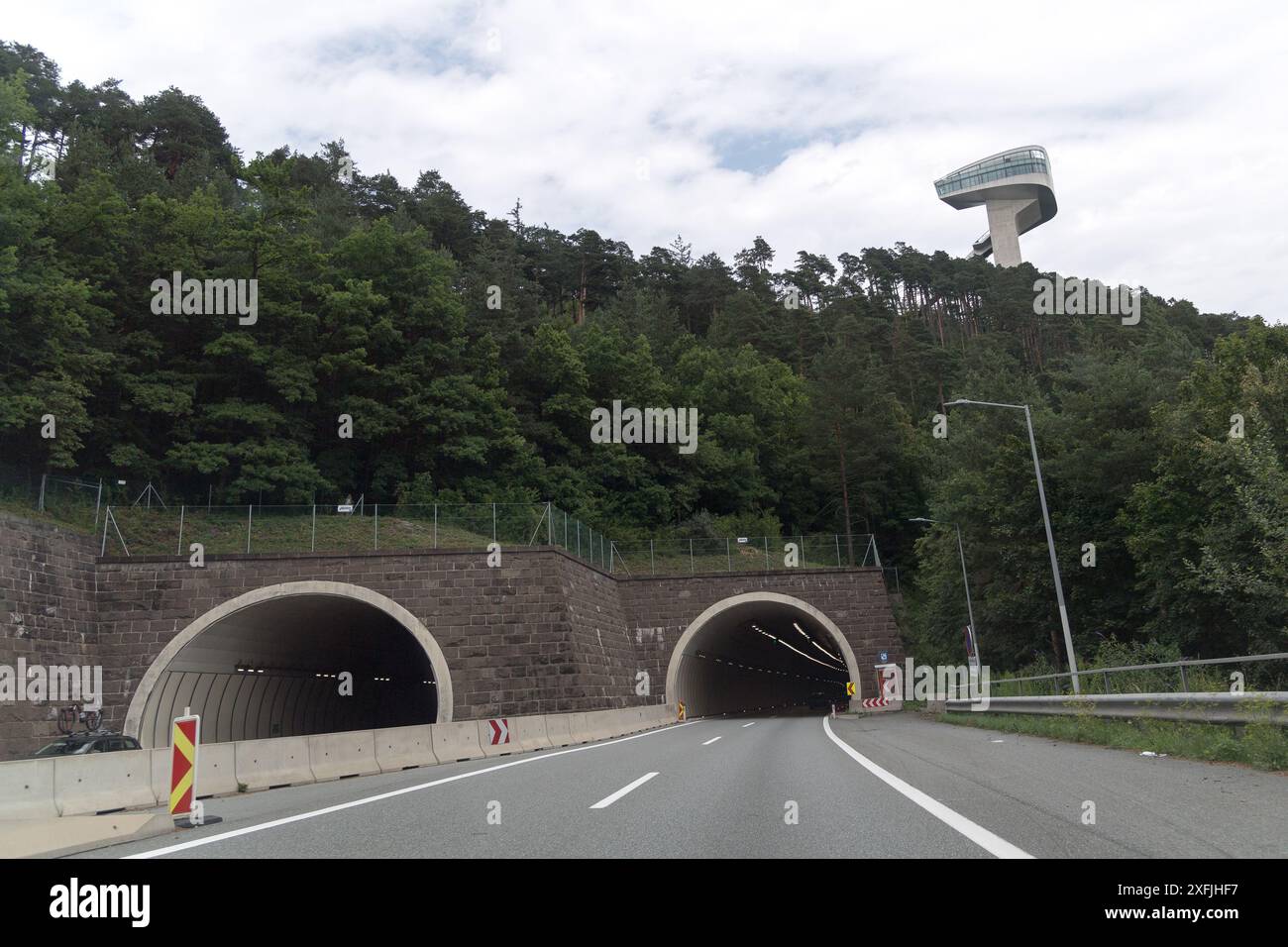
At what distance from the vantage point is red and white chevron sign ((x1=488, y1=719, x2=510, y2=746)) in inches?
785

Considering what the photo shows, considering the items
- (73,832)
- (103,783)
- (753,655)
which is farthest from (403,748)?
(753,655)

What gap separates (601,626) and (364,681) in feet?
35.8

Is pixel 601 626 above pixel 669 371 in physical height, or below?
below

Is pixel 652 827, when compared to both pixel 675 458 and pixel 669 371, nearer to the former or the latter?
pixel 675 458

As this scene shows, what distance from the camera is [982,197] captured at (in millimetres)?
128875

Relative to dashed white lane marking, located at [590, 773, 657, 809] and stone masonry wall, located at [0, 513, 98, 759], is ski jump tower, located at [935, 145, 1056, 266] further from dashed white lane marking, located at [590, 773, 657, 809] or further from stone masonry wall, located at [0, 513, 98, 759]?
dashed white lane marking, located at [590, 773, 657, 809]

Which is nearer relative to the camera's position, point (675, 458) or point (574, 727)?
point (574, 727)

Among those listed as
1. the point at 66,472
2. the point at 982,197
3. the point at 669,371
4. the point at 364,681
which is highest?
the point at 982,197

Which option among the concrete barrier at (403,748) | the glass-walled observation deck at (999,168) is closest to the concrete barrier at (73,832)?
the concrete barrier at (403,748)

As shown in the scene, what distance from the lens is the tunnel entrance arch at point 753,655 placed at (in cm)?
4312

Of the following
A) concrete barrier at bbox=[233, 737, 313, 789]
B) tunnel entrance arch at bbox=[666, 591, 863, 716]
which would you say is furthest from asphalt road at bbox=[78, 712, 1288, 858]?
tunnel entrance arch at bbox=[666, 591, 863, 716]

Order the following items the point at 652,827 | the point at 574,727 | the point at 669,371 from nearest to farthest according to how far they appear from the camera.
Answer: the point at 652,827
the point at 574,727
the point at 669,371

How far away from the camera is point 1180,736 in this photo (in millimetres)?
12438
